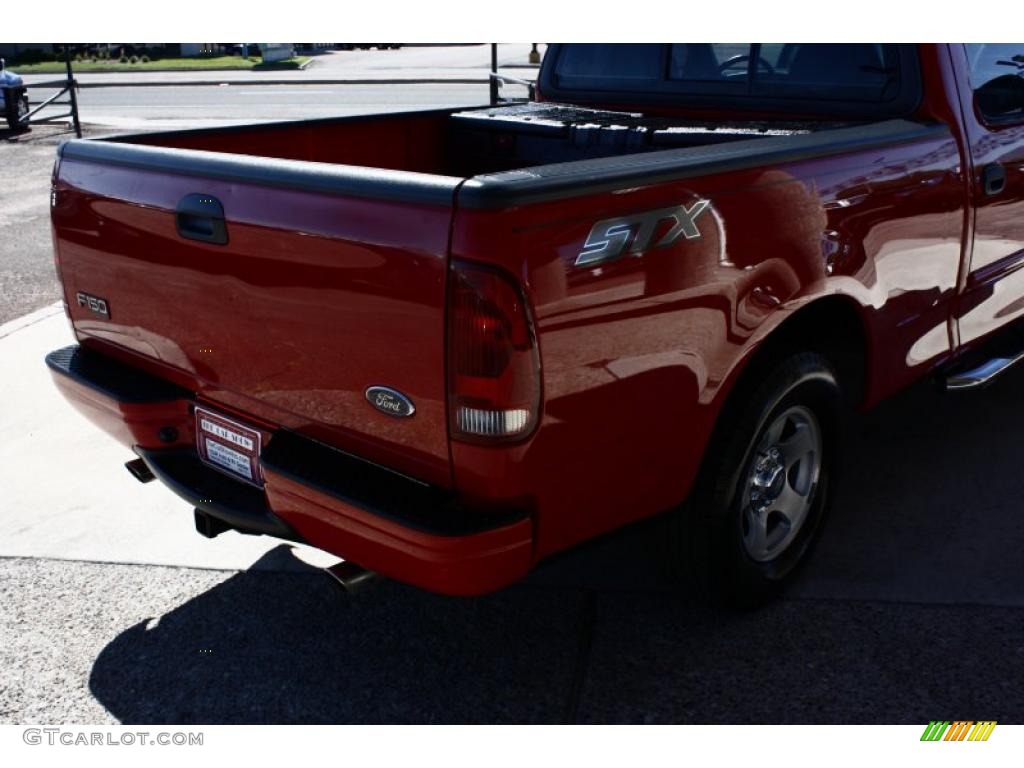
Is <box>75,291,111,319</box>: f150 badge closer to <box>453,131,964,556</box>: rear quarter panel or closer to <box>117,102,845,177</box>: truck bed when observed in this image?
<box>117,102,845,177</box>: truck bed

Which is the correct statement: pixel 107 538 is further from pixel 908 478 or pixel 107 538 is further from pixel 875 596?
pixel 908 478

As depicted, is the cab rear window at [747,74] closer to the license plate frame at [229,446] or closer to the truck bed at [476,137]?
the truck bed at [476,137]

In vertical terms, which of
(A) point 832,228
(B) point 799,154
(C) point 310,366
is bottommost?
(C) point 310,366

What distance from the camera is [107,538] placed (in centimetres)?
389

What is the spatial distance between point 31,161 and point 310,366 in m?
12.0

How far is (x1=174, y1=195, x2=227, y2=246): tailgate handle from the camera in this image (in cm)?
273

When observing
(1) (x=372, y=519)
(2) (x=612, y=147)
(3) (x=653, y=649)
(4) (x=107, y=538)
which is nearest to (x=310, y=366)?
(1) (x=372, y=519)

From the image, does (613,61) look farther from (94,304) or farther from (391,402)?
(391,402)

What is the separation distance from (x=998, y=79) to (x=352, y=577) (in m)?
3.06

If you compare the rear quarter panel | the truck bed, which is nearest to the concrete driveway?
the rear quarter panel

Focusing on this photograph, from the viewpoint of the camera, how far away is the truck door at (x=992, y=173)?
378 centimetres
